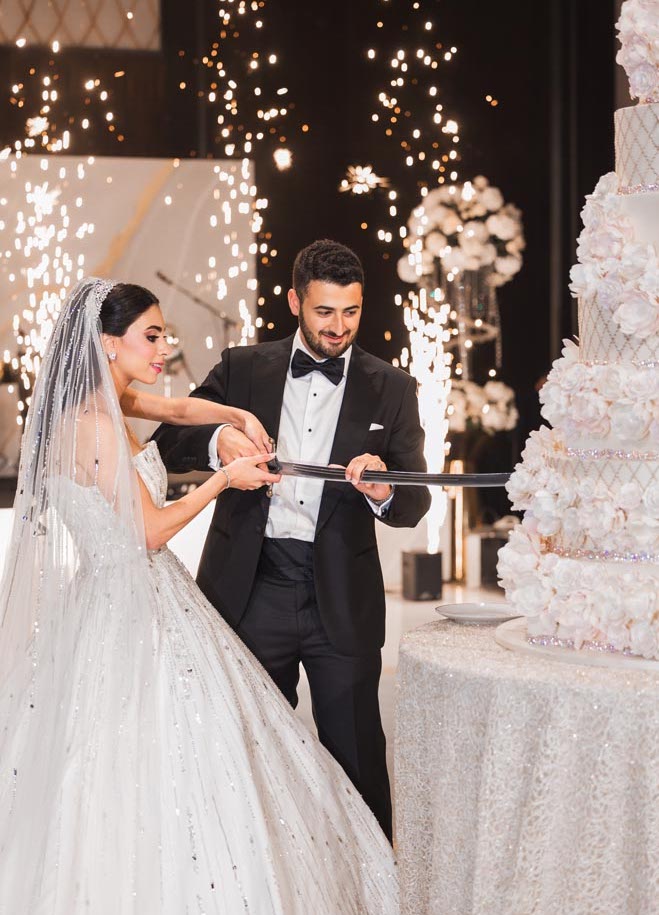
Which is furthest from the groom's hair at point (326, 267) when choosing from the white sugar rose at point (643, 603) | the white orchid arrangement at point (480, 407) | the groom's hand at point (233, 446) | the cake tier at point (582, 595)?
the white orchid arrangement at point (480, 407)

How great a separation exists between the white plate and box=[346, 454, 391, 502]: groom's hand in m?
0.40

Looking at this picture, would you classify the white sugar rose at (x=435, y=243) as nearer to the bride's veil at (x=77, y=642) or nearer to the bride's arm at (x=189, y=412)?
the bride's arm at (x=189, y=412)

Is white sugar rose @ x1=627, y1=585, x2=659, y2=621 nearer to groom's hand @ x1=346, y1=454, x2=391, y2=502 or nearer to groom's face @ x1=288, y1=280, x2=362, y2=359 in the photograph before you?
groom's hand @ x1=346, y1=454, x2=391, y2=502

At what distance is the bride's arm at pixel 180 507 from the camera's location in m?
2.89

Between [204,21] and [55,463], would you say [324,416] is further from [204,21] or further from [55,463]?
[204,21]

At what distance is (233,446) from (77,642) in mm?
668

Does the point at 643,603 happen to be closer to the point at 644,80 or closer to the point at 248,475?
the point at 644,80

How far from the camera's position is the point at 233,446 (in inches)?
125

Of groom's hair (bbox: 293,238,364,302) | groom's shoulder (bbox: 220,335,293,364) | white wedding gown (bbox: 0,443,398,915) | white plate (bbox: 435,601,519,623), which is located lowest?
white wedding gown (bbox: 0,443,398,915)

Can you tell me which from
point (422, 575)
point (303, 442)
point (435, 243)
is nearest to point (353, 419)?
point (303, 442)

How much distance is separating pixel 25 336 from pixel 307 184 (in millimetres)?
1822

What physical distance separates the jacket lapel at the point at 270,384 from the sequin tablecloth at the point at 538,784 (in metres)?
1.14

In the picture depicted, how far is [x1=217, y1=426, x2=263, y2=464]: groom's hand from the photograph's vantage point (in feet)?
10.3

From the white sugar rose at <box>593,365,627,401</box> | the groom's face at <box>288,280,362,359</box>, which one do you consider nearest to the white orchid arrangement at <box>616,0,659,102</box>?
the white sugar rose at <box>593,365,627,401</box>
